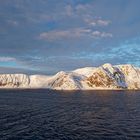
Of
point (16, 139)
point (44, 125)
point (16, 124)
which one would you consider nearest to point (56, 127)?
point (44, 125)

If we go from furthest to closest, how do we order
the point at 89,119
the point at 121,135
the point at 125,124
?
1. the point at 89,119
2. the point at 125,124
3. the point at 121,135

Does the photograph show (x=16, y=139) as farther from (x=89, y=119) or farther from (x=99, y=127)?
(x=89, y=119)

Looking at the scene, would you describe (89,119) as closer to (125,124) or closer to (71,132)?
(125,124)

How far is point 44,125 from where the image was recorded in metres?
82.1

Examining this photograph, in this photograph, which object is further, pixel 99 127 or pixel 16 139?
pixel 99 127

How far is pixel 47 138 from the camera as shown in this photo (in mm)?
66250

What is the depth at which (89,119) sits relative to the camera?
96.6 m

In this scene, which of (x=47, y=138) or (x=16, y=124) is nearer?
(x=47, y=138)

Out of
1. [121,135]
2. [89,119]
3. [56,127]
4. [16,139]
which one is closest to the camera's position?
[16,139]

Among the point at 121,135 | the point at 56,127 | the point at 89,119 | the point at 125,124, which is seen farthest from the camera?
the point at 89,119

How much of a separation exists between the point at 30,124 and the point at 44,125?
4.37 m

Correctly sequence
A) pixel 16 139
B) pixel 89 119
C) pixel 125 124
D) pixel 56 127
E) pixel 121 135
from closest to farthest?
pixel 16 139, pixel 121 135, pixel 56 127, pixel 125 124, pixel 89 119

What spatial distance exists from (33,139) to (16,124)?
1939cm

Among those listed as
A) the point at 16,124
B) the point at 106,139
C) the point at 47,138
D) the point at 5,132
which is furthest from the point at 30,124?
Answer: the point at 106,139
